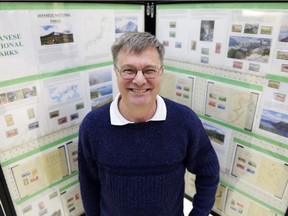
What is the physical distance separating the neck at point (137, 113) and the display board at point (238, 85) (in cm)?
39

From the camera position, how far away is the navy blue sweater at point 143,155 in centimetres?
96

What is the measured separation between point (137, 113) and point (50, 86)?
0.41 metres

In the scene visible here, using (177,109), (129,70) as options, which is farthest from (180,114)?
(129,70)

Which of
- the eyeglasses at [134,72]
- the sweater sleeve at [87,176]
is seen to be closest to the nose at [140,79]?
the eyeglasses at [134,72]

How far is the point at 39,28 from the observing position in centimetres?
94

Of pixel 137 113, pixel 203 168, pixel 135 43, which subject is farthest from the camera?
pixel 203 168

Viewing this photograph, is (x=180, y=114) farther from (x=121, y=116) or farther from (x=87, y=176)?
(x=87, y=176)

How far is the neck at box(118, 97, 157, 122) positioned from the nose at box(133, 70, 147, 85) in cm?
12

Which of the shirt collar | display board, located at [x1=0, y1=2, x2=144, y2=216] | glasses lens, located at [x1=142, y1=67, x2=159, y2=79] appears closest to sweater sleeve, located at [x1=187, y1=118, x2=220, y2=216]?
the shirt collar

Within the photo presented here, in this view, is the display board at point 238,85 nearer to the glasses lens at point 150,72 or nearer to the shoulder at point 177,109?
the shoulder at point 177,109

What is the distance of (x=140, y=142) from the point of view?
951 millimetres

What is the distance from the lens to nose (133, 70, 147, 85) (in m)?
0.86

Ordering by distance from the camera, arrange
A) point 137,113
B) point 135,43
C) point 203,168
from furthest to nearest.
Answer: point 203,168
point 137,113
point 135,43

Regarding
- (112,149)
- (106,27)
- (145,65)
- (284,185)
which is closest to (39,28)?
(106,27)
